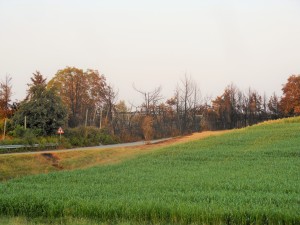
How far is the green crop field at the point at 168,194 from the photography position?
948 centimetres

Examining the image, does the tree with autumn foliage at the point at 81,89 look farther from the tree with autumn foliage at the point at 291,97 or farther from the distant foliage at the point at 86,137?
the tree with autumn foliage at the point at 291,97

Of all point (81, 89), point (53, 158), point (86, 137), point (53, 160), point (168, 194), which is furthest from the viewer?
point (81, 89)

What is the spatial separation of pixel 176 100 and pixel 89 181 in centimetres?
4224

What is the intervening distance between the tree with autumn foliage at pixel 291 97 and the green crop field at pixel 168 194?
119 feet

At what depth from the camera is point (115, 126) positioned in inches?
1994

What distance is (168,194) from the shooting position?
1184cm

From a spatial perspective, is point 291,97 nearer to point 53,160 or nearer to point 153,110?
point 153,110

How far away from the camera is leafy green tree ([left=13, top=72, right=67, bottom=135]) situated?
35594mm

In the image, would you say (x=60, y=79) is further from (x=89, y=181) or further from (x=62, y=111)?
(x=89, y=181)

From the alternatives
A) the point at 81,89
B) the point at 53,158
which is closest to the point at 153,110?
the point at 81,89

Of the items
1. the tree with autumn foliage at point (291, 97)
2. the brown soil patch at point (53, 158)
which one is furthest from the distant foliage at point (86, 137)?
the tree with autumn foliage at point (291, 97)

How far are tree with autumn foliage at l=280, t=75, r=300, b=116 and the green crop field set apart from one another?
36.2 m

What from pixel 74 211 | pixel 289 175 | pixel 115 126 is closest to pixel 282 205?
pixel 74 211

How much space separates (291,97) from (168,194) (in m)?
49.5
